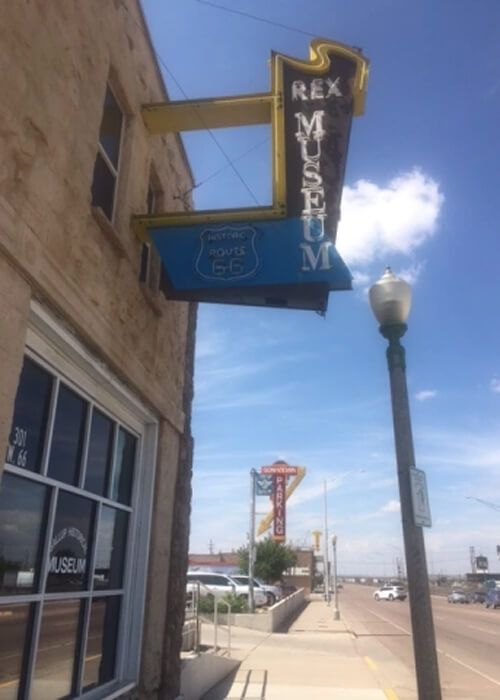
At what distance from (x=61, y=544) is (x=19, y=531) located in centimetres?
54

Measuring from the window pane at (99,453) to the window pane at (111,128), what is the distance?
235 cm

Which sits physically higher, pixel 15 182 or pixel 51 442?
pixel 15 182

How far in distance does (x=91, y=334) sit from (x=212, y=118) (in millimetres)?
3032

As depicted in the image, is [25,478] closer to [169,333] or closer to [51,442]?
[51,442]

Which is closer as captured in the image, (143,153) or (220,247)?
(220,247)

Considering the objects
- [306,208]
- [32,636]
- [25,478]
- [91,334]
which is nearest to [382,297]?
[306,208]

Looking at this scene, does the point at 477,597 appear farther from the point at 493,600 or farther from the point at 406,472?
the point at 406,472

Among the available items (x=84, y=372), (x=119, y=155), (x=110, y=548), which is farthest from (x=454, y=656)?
(x=119, y=155)

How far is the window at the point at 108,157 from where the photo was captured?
507cm

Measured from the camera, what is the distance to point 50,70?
3.94 metres

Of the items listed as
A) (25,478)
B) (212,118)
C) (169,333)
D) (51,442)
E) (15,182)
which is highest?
(212,118)

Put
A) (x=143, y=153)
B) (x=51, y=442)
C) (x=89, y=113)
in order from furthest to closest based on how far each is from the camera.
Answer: (x=143, y=153) → (x=89, y=113) → (x=51, y=442)

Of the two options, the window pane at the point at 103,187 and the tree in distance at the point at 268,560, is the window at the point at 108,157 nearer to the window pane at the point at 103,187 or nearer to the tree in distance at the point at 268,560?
the window pane at the point at 103,187

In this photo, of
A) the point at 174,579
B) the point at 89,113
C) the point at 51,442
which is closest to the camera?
the point at 51,442
